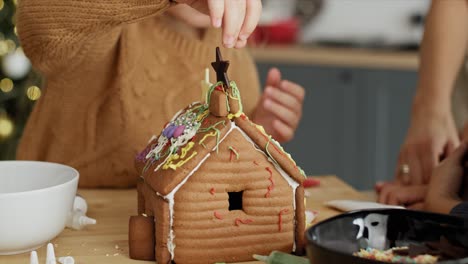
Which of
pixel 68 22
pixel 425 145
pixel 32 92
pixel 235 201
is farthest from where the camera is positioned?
pixel 32 92

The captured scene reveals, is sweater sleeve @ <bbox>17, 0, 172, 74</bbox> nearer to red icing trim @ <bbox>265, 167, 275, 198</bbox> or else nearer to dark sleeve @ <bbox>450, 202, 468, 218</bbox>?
red icing trim @ <bbox>265, 167, 275, 198</bbox>

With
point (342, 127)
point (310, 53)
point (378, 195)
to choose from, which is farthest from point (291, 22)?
point (378, 195)

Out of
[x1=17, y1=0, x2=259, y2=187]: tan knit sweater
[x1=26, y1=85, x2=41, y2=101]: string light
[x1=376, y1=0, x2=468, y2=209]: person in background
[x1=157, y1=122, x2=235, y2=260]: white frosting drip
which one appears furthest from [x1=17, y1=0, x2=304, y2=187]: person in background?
[x1=26, y1=85, x2=41, y2=101]: string light

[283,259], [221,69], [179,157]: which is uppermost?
[221,69]

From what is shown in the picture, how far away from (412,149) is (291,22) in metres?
2.33

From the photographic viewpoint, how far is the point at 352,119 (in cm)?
341

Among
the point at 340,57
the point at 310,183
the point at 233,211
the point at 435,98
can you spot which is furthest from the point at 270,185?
the point at 340,57

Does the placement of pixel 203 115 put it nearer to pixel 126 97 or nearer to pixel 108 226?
pixel 108 226

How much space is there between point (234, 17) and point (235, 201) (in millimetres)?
246

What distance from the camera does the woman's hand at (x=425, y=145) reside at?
53.4 inches

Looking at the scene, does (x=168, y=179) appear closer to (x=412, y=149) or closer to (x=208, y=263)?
(x=208, y=263)

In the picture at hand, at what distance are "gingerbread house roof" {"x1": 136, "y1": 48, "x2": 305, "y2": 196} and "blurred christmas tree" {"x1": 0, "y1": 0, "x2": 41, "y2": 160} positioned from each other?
2070 mm

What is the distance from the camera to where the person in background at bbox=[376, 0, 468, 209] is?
137 cm

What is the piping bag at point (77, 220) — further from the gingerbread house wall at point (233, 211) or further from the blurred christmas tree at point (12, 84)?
the blurred christmas tree at point (12, 84)
